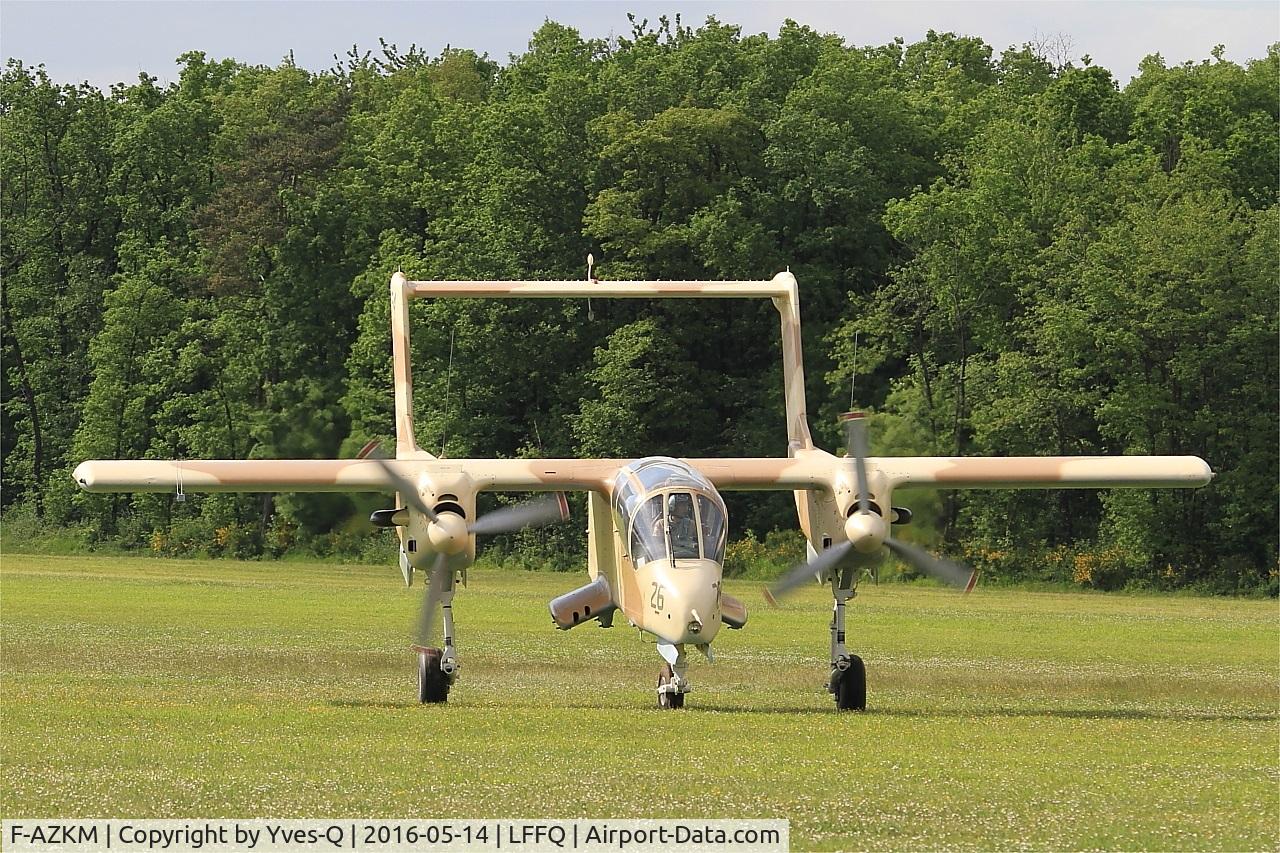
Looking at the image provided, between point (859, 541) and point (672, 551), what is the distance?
88.1 inches

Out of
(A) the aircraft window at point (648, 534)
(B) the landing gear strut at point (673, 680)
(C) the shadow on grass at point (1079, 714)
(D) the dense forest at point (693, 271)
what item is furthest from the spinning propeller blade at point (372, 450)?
(D) the dense forest at point (693, 271)

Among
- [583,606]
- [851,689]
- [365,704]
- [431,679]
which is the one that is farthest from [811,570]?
[365,704]

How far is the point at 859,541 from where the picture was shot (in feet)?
66.1

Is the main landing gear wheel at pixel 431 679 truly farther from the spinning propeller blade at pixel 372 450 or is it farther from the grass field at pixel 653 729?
the spinning propeller blade at pixel 372 450

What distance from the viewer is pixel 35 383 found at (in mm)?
79438

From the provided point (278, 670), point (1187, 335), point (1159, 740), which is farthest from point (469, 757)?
point (1187, 335)

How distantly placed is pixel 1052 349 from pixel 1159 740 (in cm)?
4015

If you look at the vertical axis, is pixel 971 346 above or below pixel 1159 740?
above

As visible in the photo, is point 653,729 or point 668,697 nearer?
point 653,729

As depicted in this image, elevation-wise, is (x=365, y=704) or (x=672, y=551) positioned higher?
(x=672, y=551)

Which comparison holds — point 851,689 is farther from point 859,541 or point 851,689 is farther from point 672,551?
point 672,551

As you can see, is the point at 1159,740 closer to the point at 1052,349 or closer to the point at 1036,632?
the point at 1036,632

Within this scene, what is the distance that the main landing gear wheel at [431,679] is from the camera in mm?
21422

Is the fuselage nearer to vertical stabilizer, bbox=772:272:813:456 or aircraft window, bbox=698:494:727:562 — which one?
aircraft window, bbox=698:494:727:562
